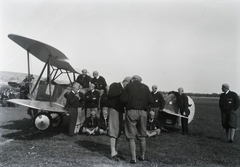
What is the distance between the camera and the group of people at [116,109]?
472 centimetres

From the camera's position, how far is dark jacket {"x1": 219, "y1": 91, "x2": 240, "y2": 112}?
7500 mm

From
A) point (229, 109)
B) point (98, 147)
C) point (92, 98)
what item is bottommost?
point (98, 147)

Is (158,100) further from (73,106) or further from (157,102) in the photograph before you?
(73,106)

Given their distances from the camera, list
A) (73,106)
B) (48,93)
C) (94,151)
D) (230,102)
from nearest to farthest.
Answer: (94,151) → (73,106) → (230,102) → (48,93)

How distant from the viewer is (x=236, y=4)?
6.34 metres

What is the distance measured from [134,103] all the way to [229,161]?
8.65 ft

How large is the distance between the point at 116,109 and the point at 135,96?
644mm

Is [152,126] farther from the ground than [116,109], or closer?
closer

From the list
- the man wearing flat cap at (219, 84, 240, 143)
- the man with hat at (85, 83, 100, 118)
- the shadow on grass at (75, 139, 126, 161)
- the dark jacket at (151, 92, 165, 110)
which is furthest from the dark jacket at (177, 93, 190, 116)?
the shadow on grass at (75, 139, 126, 161)

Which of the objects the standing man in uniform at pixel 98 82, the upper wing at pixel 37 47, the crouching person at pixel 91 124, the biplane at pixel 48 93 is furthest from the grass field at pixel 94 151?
the upper wing at pixel 37 47

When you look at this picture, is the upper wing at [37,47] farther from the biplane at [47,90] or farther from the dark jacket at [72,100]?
the dark jacket at [72,100]

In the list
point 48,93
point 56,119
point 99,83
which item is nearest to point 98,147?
point 99,83

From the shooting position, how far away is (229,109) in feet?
24.7

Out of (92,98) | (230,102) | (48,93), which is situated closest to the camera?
(230,102)
